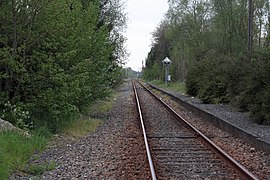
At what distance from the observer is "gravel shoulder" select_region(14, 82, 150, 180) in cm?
898

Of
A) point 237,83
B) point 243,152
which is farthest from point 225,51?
point 243,152

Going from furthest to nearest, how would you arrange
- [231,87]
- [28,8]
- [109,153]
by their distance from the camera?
[231,87] < [28,8] < [109,153]

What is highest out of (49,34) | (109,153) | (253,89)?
(49,34)

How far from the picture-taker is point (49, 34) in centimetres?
1456

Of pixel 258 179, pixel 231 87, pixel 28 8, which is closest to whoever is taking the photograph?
pixel 258 179

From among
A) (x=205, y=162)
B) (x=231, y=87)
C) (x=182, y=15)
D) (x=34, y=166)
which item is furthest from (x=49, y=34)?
(x=182, y=15)

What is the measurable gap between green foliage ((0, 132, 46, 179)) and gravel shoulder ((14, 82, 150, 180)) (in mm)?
269

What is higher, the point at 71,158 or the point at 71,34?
the point at 71,34

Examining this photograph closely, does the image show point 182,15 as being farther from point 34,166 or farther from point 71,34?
point 34,166

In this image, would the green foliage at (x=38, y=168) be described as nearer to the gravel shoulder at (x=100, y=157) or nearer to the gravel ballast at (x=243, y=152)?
the gravel shoulder at (x=100, y=157)

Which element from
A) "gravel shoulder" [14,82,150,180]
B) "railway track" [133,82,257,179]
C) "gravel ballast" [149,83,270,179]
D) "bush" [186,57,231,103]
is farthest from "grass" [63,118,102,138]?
"bush" [186,57,231,103]

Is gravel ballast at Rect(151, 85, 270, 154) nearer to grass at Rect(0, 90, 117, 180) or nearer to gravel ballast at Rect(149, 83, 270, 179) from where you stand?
gravel ballast at Rect(149, 83, 270, 179)

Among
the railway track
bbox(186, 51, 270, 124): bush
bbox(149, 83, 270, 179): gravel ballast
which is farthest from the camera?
bbox(186, 51, 270, 124): bush

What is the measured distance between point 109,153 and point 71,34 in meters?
5.80
